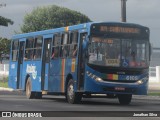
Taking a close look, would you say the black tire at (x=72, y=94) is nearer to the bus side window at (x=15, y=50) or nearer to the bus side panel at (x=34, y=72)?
the bus side panel at (x=34, y=72)

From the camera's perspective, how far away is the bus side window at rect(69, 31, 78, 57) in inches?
1024

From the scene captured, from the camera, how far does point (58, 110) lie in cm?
2255

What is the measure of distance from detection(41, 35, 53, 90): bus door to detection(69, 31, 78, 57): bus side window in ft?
8.36

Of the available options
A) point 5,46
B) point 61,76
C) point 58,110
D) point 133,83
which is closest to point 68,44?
point 61,76

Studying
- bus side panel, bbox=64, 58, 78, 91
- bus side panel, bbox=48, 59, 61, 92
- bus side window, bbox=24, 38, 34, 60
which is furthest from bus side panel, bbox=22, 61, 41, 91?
bus side panel, bbox=64, 58, 78, 91

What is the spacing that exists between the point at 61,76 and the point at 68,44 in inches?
57.0

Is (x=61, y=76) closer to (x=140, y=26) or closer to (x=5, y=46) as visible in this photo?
(x=140, y=26)

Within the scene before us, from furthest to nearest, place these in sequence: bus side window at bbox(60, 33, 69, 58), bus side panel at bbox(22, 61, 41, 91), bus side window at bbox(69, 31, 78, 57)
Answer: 1. bus side panel at bbox(22, 61, 41, 91)
2. bus side window at bbox(60, 33, 69, 58)
3. bus side window at bbox(69, 31, 78, 57)

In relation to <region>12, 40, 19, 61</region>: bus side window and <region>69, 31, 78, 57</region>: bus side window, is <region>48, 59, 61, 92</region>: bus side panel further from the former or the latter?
<region>12, 40, 19, 61</region>: bus side window

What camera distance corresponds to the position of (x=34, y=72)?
3067cm

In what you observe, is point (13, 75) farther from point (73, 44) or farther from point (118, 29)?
point (118, 29)

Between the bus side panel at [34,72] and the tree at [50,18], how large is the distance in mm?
62847

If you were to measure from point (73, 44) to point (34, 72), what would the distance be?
4962mm

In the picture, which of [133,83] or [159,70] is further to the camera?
[159,70]
